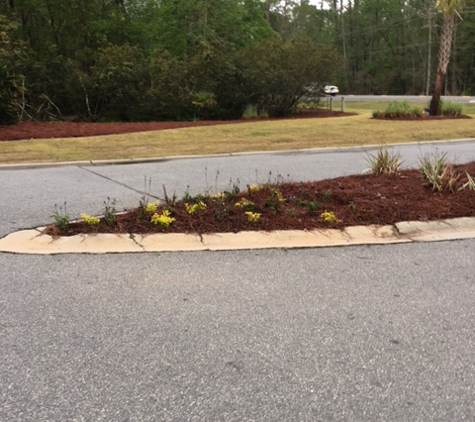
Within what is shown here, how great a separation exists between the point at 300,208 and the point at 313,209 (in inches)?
6.7

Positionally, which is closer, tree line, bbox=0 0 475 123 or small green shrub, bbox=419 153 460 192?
small green shrub, bbox=419 153 460 192

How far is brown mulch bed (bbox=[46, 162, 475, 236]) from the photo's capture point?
5.21m

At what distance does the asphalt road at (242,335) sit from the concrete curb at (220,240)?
0.55 ft

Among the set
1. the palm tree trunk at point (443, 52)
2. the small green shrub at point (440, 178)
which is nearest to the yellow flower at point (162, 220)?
the small green shrub at point (440, 178)

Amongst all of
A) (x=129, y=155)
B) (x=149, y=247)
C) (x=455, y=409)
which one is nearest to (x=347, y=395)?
(x=455, y=409)

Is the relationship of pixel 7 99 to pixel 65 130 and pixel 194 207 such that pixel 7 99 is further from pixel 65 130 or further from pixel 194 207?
pixel 194 207

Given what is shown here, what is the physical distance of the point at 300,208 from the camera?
229 inches

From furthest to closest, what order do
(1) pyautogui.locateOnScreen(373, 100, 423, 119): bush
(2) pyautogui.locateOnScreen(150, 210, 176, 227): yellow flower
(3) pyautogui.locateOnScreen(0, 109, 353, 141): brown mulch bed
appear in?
1. (1) pyautogui.locateOnScreen(373, 100, 423, 119): bush
2. (3) pyautogui.locateOnScreen(0, 109, 353, 141): brown mulch bed
3. (2) pyautogui.locateOnScreen(150, 210, 176, 227): yellow flower

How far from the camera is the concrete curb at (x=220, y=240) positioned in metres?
4.73

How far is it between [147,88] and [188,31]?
1118 centimetres

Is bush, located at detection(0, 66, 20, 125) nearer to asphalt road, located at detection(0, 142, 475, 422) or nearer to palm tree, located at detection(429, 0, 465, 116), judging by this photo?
asphalt road, located at detection(0, 142, 475, 422)

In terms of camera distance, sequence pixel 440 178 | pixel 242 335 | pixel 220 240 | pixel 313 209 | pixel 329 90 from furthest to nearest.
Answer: pixel 329 90
pixel 440 178
pixel 313 209
pixel 220 240
pixel 242 335

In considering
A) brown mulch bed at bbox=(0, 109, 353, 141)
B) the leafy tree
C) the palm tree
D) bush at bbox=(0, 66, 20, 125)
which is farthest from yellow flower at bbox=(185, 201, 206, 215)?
the palm tree

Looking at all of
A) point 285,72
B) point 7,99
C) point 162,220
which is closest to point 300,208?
point 162,220
